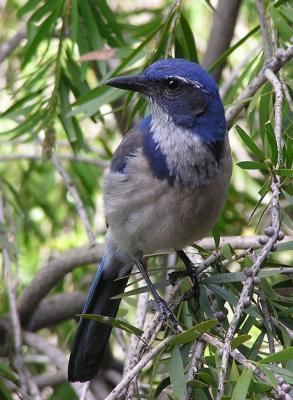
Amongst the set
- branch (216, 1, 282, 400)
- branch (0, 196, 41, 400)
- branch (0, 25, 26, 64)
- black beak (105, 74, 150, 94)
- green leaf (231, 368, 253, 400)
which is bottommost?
branch (0, 196, 41, 400)

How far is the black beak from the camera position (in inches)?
120

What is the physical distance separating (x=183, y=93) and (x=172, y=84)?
0.06 meters

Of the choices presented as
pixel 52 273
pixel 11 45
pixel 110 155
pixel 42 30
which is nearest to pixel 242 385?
pixel 42 30

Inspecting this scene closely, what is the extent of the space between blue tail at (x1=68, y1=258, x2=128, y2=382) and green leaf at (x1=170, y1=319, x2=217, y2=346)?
122cm

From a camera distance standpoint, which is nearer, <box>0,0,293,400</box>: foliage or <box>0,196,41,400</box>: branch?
<box>0,0,293,400</box>: foliage

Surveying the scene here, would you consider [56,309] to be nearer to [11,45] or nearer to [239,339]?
[11,45]

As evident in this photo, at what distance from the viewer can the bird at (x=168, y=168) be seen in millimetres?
2938

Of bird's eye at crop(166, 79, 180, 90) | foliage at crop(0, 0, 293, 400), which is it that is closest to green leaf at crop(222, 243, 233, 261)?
foliage at crop(0, 0, 293, 400)

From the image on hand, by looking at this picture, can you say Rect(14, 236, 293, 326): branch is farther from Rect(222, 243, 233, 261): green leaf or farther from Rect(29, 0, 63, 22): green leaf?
Rect(222, 243, 233, 261): green leaf

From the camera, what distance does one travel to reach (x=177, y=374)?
81.8 inches

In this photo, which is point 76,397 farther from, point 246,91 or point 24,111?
point 246,91

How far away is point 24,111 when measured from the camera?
11.9 ft

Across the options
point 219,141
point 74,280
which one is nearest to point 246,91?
point 219,141

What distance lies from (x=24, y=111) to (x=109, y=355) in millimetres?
1409
